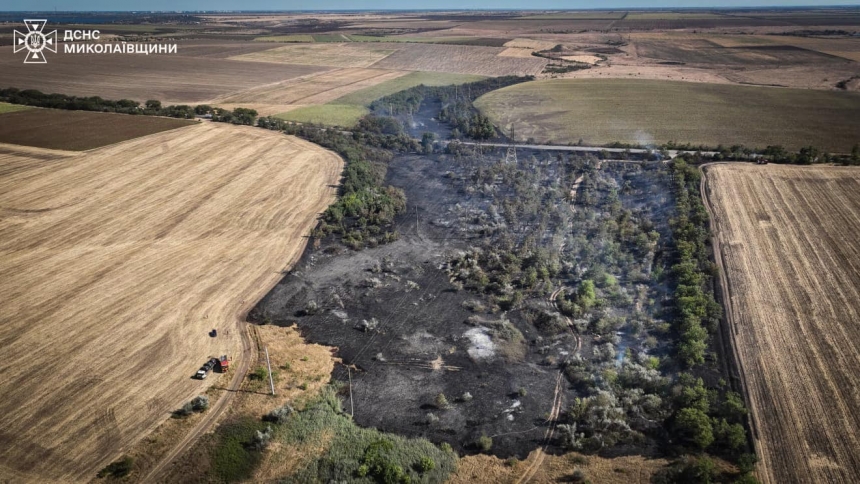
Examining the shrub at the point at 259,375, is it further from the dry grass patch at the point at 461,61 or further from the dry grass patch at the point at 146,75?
the dry grass patch at the point at 461,61

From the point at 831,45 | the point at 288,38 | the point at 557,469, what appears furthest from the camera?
the point at 288,38

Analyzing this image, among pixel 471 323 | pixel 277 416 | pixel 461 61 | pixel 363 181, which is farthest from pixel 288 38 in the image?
pixel 277 416

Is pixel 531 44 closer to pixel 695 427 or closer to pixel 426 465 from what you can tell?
pixel 695 427

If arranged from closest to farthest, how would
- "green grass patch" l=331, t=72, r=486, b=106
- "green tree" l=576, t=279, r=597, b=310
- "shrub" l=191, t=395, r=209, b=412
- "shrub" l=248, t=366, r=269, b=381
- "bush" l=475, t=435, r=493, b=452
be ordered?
"bush" l=475, t=435, r=493, b=452 < "shrub" l=191, t=395, r=209, b=412 < "shrub" l=248, t=366, r=269, b=381 < "green tree" l=576, t=279, r=597, b=310 < "green grass patch" l=331, t=72, r=486, b=106

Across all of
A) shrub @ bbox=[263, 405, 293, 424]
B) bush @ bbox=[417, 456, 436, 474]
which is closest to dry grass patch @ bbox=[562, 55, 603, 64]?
shrub @ bbox=[263, 405, 293, 424]

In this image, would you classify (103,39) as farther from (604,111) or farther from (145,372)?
(145,372)

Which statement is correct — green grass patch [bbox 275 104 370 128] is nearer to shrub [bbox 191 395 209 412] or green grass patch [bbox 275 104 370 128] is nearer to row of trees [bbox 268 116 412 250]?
row of trees [bbox 268 116 412 250]
